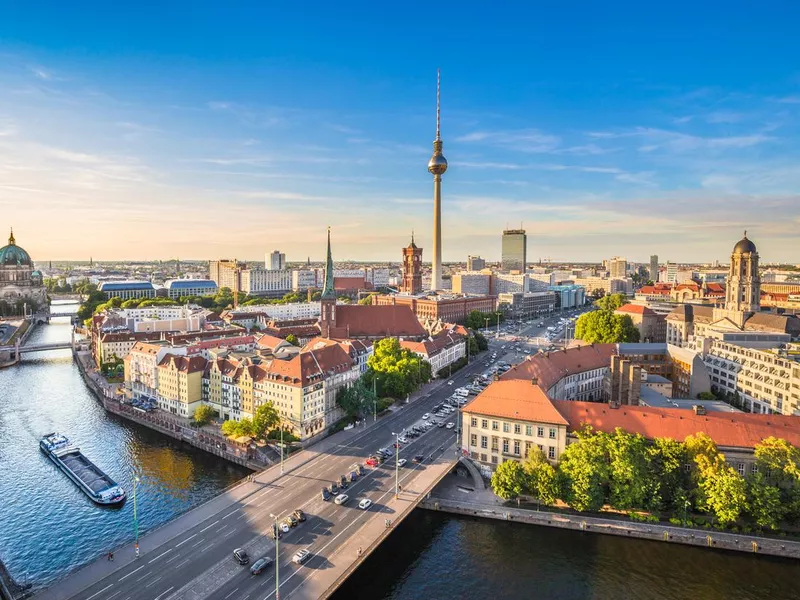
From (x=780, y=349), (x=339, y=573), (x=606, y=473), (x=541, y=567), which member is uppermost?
(x=780, y=349)

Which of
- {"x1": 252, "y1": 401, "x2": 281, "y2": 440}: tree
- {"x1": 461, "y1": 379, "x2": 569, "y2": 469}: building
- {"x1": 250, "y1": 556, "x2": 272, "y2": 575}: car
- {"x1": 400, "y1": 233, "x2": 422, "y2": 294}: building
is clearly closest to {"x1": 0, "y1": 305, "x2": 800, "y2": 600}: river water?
{"x1": 252, "y1": 401, "x2": 281, "y2": 440}: tree

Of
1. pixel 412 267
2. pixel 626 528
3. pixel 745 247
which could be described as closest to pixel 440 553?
pixel 626 528

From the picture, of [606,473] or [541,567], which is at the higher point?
[606,473]

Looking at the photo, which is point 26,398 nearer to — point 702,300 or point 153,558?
point 153,558

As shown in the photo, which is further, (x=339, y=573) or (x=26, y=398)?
(x=26, y=398)

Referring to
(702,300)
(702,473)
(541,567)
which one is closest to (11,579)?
(541,567)

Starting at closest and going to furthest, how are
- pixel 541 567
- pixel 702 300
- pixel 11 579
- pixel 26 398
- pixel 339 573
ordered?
pixel 339 573 → pixel 11 579 → pixel 541 567 → pixel 26 398 → pixel 702 300

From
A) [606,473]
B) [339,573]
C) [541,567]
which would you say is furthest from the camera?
[606,473]

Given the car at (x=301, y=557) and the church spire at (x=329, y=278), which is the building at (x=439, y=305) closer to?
the church spire at (x=329, y=278)

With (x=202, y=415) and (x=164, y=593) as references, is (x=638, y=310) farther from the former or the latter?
(x=164, y=593)
